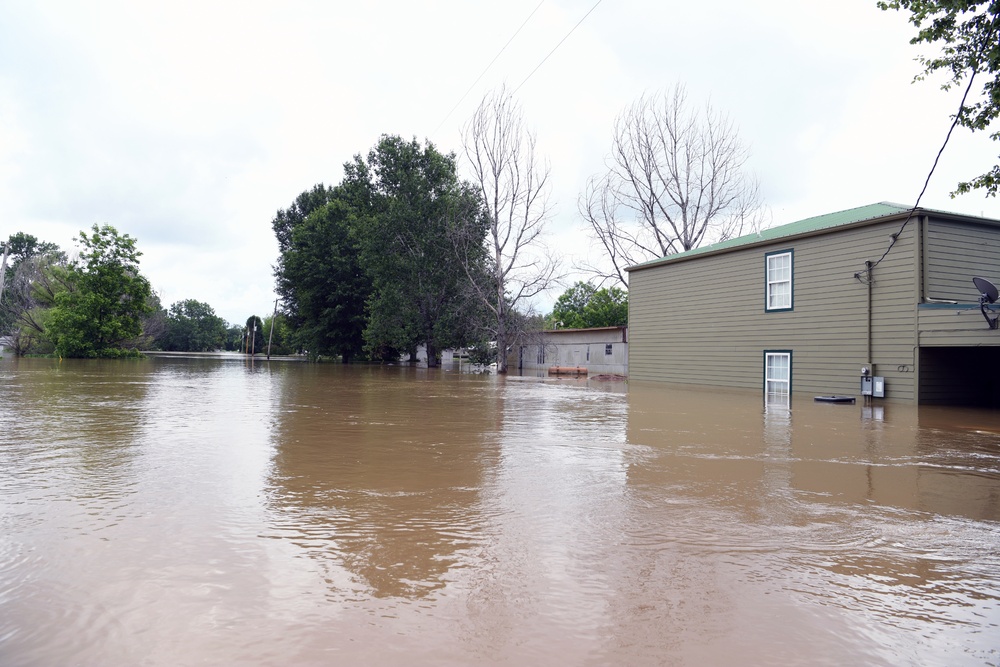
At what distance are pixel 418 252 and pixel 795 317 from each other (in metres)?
22.0

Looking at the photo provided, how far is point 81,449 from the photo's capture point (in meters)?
6.46

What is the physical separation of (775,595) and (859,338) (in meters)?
14.0

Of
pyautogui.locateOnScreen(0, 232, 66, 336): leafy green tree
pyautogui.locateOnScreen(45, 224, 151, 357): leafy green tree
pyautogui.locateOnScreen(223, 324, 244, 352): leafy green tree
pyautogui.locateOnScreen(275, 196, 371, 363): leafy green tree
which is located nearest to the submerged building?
pyautogui.locateOnScreen(275, 196, 371, 363): leafy green tree

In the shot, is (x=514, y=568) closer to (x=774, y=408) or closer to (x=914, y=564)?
(x=914, y=564)

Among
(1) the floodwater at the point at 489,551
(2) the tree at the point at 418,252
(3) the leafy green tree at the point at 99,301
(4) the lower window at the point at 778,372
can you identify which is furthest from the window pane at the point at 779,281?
(3) the leafy green tree at the point at 99,301

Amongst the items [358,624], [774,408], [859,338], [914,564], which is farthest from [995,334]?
[358,624]

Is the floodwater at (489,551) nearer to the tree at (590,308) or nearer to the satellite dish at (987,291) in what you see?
the satellite dish at (987,291)

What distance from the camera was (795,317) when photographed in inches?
662

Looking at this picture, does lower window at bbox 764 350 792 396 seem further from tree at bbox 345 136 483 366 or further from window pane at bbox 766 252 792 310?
tree at bbox 345 136 483 366

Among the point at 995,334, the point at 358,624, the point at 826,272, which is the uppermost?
the point at 826,272

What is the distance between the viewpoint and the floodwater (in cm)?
260

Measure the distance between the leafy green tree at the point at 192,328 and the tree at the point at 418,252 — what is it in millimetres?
66615

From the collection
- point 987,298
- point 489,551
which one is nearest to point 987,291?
point 987,298

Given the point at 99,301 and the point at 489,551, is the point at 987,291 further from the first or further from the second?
the point at 99,301
